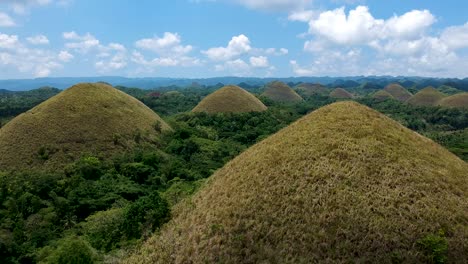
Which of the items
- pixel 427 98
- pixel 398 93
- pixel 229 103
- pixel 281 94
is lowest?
pixel 398 93

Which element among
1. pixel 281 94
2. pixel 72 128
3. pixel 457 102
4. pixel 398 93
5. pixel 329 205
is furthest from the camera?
pixel 398 93

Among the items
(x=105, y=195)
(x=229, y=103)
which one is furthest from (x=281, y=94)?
(x=105, y=195)

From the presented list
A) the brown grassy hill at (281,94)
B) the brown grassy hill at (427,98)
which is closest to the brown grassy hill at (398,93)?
the brown grassy hill at (427,98)

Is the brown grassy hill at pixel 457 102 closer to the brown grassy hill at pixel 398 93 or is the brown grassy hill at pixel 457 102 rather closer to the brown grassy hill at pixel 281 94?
the brown grassy hill at pixel 281 94

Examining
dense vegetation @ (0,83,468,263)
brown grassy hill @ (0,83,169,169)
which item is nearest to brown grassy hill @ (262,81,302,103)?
dense vegetation @ (0,83,468,263)

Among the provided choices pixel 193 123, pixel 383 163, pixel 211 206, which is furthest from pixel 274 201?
pixel 193 123

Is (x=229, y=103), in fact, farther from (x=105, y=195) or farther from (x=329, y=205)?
(x=329, y=205)
